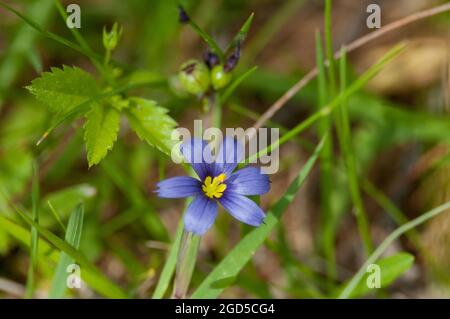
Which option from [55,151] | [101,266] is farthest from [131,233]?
[55,151]

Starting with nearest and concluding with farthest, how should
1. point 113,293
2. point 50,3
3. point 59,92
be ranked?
1. point 59,92
2. point 113,293
3. point 50,3

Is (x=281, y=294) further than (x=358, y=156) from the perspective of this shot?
No

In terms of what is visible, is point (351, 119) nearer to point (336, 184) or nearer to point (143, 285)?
point (336, 184)

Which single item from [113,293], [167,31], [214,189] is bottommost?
[113,293]

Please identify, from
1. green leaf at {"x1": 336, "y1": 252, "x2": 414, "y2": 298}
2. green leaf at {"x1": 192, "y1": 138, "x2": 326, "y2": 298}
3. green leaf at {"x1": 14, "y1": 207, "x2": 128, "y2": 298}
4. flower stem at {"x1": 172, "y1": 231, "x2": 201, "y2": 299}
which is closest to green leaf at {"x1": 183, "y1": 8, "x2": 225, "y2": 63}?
green leaf at {"x1": 192, "y1": 138, "x2": 326, "y2": 298}

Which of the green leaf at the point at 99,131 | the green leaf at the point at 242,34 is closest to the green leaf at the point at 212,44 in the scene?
the green leaf at the point at 242,34

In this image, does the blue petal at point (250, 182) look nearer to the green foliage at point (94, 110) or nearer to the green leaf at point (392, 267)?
the green foliage at point (94, 110)

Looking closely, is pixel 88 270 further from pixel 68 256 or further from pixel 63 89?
pixel 63 89
